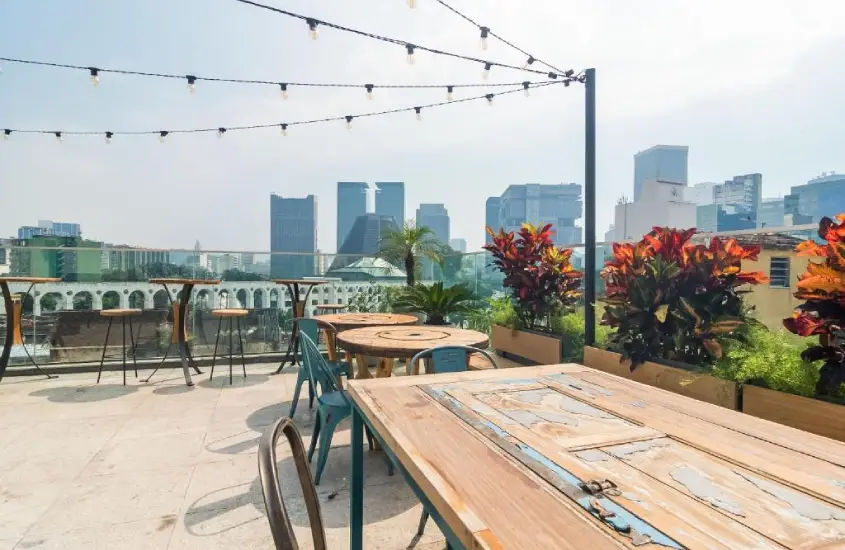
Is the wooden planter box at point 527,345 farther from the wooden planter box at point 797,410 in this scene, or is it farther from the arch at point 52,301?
the arch at point 52,301

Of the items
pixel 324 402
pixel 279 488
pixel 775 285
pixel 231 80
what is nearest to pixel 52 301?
pixel 231 80

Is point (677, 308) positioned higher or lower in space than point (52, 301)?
higher

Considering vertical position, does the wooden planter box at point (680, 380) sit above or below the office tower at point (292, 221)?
below

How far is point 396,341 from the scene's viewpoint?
2.79m

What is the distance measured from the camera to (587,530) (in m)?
0.68

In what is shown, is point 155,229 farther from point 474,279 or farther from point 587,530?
point 587,530

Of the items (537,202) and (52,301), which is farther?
(537,202)

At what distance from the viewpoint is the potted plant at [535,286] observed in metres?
4.24

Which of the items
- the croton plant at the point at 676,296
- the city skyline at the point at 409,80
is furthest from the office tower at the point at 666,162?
the croton plant at the point at 676,296

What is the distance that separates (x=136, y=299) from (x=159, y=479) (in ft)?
12.7

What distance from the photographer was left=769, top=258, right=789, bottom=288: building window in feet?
8.97

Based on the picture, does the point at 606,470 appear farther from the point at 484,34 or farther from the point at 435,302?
the point at 435,302

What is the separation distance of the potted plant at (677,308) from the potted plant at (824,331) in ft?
1.18

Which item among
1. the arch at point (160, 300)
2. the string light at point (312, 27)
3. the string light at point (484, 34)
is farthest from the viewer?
the arch at point (160, 300)
